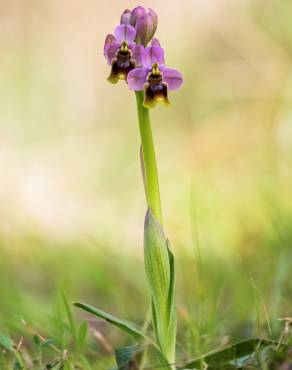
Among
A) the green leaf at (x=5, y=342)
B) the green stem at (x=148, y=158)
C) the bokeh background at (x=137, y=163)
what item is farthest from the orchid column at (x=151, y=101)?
the green leaf at (x=5, y=342)

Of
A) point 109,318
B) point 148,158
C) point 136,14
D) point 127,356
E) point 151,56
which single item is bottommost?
point 127,356

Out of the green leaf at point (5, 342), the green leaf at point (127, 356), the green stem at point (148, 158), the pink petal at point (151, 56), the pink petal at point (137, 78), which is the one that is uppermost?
the pink petal at point (151, 56)

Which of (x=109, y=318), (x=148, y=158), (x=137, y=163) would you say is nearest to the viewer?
(x=109, y=318)

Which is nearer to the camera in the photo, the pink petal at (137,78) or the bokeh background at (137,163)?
the pink petal at (137,78)

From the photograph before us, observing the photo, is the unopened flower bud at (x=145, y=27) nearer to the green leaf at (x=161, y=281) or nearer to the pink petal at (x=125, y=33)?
the pink petal at (x=125, y=33)

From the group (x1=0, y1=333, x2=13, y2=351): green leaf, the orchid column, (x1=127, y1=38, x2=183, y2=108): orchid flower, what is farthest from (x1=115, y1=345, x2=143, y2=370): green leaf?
(x1=127, y1=38, x2=183, y2=108): orchid flower

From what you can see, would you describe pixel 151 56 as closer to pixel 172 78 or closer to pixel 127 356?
pixel 172 78

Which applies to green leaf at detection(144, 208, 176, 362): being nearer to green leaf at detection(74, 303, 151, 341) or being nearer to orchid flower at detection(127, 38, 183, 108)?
green leaf at detection(74, 303, 151, 341)

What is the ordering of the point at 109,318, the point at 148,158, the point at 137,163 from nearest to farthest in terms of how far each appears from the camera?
1. the point at 109,318
2. the point at 148,158
3. the point at 137,163

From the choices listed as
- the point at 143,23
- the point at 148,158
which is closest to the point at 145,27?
the point at 143,23
